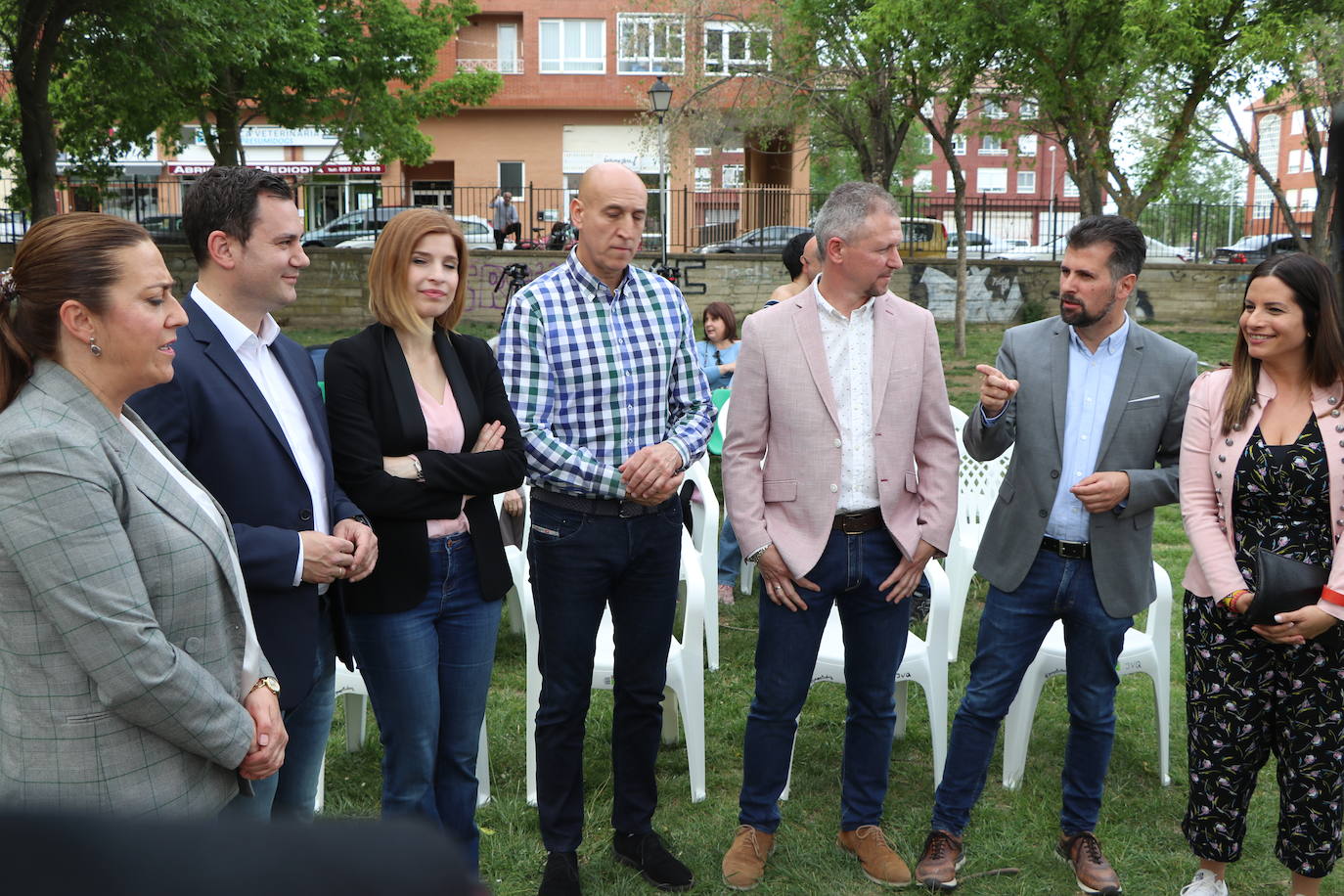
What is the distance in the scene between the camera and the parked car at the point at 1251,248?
75.6 ft

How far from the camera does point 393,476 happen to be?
3.00m

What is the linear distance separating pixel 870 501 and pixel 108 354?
225cm

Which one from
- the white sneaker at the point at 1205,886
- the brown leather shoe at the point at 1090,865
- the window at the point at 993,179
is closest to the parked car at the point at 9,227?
the brown leather shoe at the point at 1090,865

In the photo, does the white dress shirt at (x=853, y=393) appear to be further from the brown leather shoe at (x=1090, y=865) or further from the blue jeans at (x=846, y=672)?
the brown leather shoe at (x=1090, y=865)

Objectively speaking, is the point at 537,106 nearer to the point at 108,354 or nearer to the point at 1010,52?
the point at 1010,52

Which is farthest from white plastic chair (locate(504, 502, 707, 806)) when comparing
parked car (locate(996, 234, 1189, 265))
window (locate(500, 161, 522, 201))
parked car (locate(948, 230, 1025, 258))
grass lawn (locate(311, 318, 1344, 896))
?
window (locate(500, 161, 522, 201))

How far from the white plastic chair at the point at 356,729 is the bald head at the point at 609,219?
1.58 metres

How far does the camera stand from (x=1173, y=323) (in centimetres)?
2106

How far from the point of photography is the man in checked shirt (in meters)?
3.38

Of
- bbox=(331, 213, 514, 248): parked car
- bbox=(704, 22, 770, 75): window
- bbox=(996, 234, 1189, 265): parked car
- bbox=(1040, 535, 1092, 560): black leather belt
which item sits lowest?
bbox=(1040, 535, 1092, 560): black leather belt

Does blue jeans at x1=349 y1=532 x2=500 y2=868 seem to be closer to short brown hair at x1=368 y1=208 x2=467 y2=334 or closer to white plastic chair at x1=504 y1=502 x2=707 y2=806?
short brown hair at x1=368 y1=208 x2=467 y2=334

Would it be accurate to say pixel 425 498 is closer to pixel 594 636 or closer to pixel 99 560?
pixel 594 636

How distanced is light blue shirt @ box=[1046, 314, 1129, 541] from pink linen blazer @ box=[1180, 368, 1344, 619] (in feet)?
0.83

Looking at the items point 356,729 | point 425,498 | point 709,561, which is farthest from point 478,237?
point 425,498
